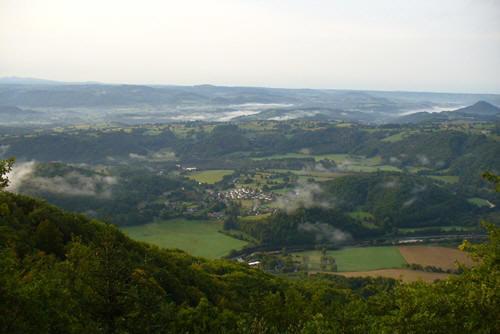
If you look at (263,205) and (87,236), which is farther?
(263,205)

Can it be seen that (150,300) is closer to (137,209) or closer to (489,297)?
(489,297)

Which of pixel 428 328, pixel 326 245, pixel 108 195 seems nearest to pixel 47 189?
pixel 108 195

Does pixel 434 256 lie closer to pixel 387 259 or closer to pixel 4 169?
pixel 387 259

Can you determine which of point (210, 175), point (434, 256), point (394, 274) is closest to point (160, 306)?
point (394, 274)

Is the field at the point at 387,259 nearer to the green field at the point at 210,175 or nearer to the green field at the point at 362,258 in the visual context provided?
the green field at the point at 362,258

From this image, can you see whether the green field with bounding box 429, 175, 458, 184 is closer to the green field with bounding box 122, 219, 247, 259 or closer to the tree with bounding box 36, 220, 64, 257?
the green field with bounding box 122, 219, 247, 259

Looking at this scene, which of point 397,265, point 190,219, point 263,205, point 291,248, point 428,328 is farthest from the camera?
point 263,205
